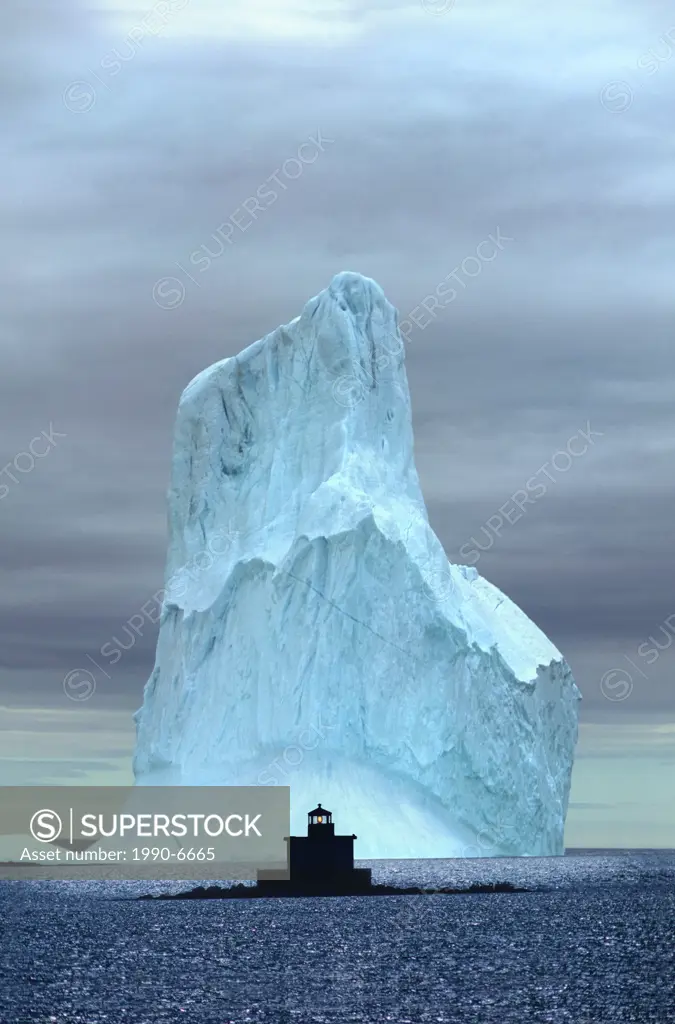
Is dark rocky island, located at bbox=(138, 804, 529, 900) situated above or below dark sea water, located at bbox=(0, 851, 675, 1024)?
above

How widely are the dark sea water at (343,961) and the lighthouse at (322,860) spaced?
740 millimetres

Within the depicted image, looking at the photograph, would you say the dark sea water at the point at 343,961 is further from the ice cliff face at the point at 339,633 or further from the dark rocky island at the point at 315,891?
the ice cliff face at the point at 339,633

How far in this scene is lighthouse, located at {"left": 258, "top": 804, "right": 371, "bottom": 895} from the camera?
4269 centimetres

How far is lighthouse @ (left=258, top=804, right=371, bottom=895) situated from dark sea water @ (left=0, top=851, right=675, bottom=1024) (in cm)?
74

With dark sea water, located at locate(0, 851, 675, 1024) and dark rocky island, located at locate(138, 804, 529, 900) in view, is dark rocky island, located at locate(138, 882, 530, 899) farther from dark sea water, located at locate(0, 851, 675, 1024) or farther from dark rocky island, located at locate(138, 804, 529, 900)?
dark sea water, located at locate(0, 851, 675, 1024)

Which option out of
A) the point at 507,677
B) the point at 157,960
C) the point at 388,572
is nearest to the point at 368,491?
the point at 388,572

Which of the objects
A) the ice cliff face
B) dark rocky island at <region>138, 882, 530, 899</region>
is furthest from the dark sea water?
the ice cliff face

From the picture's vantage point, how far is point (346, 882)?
4328cm

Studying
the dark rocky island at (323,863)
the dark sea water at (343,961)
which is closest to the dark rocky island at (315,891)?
the dark rocky island at (323,863)

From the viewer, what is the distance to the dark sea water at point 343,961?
26.2 m

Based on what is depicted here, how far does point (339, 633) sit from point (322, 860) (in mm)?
8619

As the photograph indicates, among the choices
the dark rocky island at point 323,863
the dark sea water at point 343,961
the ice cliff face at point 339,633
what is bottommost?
the dark sea water at point 343,961

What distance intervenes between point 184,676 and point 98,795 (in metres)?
7.70

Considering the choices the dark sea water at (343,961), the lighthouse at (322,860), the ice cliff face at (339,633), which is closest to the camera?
the dark sea water at (343,961)
